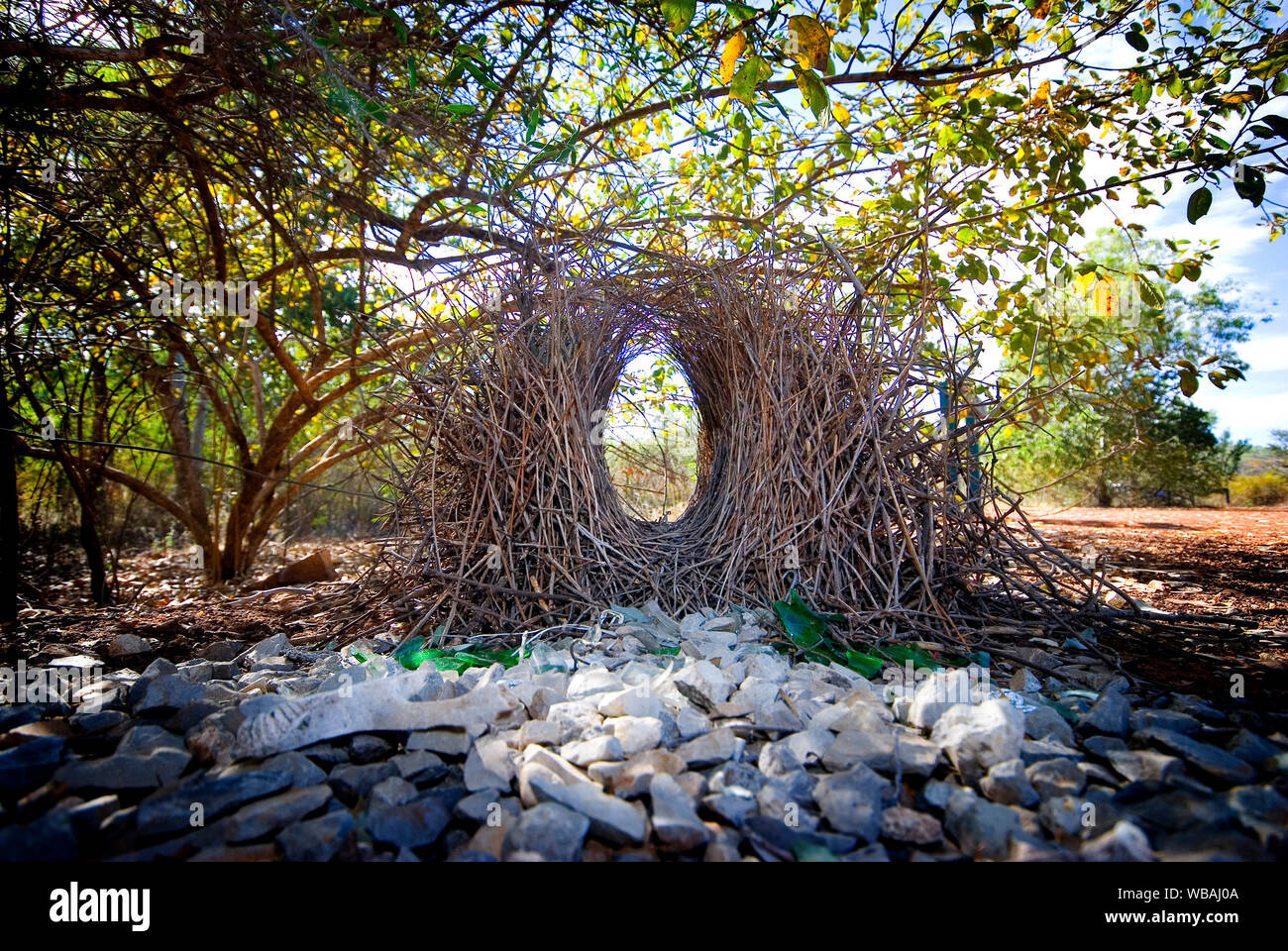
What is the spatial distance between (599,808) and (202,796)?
2.67 ft

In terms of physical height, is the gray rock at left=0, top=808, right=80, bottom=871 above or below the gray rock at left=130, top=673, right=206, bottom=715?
below

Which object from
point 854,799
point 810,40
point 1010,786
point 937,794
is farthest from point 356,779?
point 810,40

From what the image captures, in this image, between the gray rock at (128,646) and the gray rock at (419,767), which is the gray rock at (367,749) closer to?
the gray rock at (419,767)

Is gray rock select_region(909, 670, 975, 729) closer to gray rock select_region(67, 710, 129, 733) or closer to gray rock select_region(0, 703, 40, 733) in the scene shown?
gray rock select_region(67, 710, 129, 733)

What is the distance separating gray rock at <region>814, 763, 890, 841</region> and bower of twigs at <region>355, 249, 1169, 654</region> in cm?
112

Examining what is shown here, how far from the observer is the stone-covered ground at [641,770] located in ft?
3.91

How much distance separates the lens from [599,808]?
4.10 ft

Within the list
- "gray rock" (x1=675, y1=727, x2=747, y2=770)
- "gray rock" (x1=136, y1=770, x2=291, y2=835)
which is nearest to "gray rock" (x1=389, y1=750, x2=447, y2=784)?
"gray rock" (x1=136, y1=770, x2=291, y2=835)

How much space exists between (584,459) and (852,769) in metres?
1.84

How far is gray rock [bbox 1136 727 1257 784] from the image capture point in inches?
53.9

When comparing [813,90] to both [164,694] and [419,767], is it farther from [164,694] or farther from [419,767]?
[164,694]

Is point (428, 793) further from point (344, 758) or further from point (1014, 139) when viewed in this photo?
point (1014, 139)

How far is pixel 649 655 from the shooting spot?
7.38ft
